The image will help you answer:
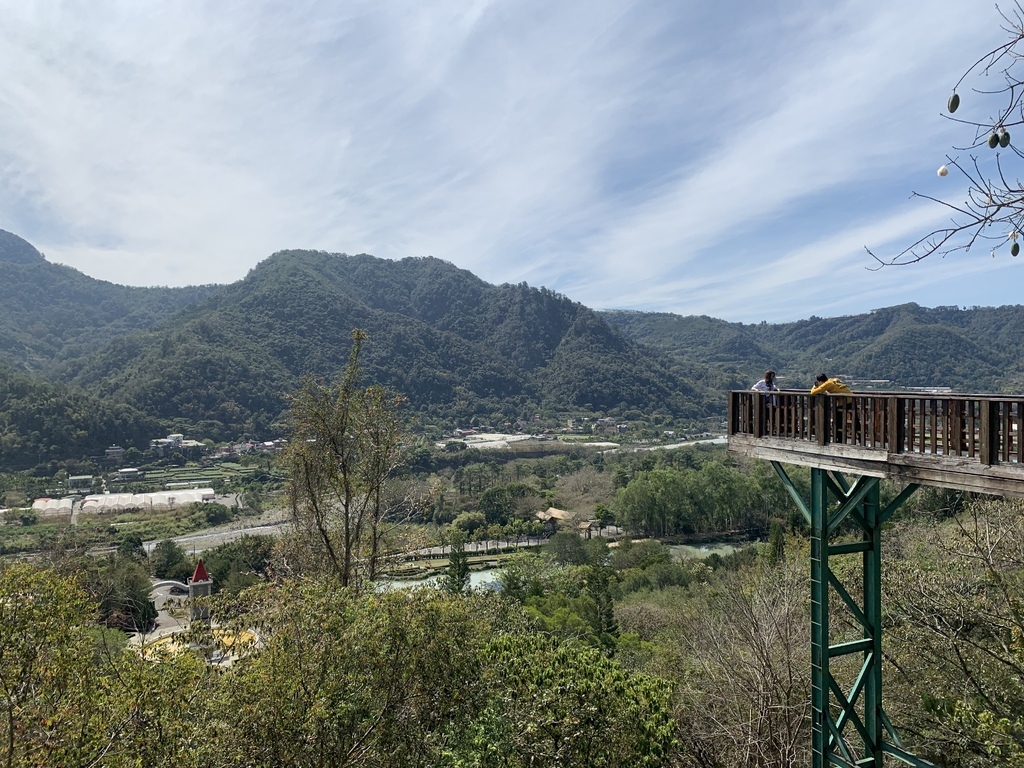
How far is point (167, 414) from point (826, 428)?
263 feet

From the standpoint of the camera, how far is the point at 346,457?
10.5 metres

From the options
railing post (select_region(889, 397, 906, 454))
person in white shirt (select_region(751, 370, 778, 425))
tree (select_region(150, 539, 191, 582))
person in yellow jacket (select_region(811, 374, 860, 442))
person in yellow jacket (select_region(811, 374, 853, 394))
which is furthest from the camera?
tree (select_region(150, 539, 191, 582))

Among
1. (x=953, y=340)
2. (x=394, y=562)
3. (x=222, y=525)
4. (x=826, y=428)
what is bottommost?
(x=222, y=525)

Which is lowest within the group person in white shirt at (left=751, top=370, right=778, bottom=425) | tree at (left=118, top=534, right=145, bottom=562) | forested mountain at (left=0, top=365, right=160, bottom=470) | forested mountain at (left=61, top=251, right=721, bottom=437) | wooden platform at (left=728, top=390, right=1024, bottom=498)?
tree at (left=118, top=534, right=145, bottom=562)

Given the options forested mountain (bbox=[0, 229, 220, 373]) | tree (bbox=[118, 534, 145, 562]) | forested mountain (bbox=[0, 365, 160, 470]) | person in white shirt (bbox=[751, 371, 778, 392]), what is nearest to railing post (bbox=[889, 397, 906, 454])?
person in white shirt (bbox=[751, 371, 778, 392])

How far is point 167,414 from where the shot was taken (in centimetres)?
7144

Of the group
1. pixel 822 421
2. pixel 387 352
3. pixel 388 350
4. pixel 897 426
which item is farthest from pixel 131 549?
pixel 388 350

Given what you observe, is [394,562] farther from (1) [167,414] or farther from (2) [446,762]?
(1) [167,414]

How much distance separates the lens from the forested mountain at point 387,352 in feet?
253

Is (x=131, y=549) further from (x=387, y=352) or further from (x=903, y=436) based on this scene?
(x=387, y=352)

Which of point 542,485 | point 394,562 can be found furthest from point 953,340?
point 394,562

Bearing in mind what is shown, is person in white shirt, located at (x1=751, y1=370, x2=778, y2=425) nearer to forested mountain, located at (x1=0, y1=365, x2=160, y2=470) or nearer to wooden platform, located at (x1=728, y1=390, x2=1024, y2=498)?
wooden platform, located at (x1=728, y1=390, x2=1024, y2=498)

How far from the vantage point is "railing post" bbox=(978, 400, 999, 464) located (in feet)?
11.1

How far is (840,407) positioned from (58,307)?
16358 centimetres
